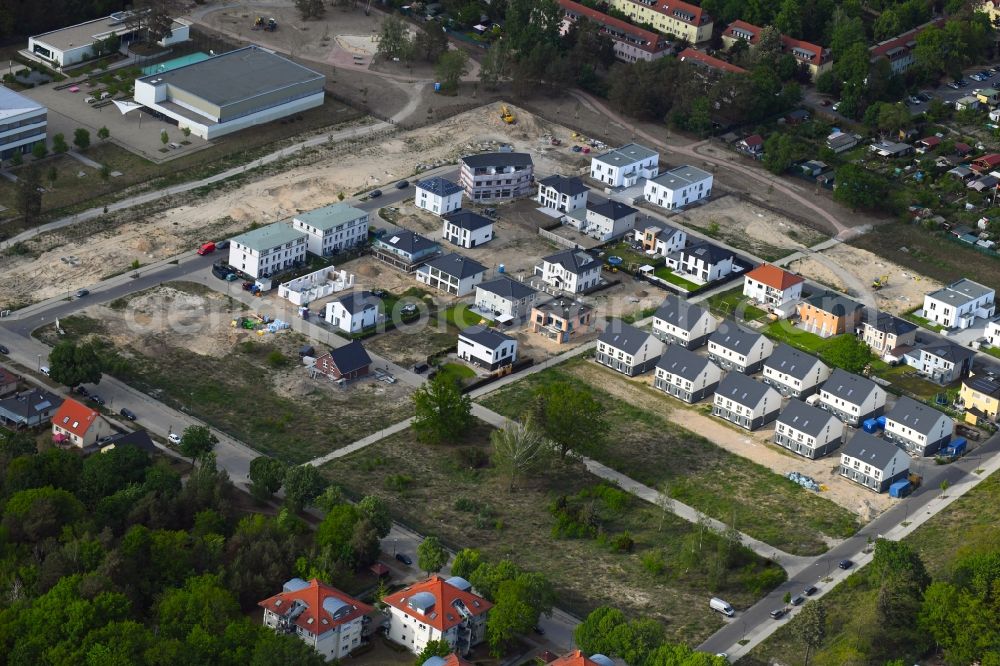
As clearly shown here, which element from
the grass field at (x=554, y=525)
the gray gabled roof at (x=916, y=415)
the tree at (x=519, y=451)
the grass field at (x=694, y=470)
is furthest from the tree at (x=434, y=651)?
the gray gabled roof at (x=916, y=415)

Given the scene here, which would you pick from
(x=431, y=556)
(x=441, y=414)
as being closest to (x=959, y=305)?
(x=441, y=414)

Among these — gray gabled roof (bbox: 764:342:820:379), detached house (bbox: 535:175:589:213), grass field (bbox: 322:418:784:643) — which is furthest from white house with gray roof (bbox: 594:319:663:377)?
detached house (bbox: 535:175:589:213)

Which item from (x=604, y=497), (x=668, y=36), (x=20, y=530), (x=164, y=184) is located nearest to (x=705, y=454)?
(x=604, y=497)

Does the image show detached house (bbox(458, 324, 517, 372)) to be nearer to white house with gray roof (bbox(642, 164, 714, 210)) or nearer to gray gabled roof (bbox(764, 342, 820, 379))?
gray gabled roof (bbox(764, 342, 820, 379))

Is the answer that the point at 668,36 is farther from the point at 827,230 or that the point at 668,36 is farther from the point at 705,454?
the point at 705,454

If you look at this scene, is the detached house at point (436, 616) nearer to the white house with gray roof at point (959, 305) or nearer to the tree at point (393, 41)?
the white house with gray roof at point (959, 305)

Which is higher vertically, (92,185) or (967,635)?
(967,635)

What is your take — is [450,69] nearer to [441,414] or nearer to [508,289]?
[508,289]
